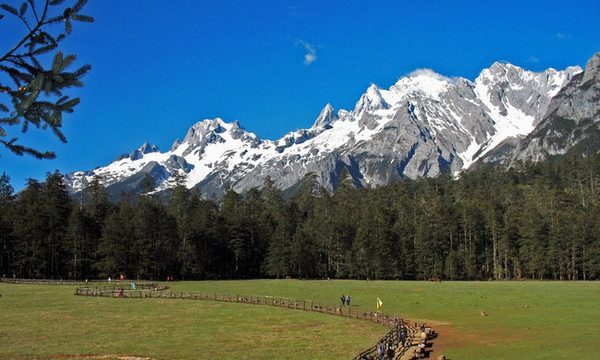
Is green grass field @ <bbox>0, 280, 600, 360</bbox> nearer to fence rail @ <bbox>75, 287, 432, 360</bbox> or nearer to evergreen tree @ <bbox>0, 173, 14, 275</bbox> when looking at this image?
fence rail @ <bbox>75, 287, 432, 360</bbox>

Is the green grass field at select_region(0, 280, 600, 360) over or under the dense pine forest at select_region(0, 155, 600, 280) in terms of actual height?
under

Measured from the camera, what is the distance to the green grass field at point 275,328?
3300 cm

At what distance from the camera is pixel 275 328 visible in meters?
44.2

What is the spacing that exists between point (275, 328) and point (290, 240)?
83097 mm

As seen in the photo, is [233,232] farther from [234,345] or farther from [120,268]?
[234,345]

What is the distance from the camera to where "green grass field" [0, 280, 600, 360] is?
33000 millimetres

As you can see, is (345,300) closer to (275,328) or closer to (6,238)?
(275,328)

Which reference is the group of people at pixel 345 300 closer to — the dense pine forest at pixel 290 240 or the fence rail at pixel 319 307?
the fence rail at pixel 319 307

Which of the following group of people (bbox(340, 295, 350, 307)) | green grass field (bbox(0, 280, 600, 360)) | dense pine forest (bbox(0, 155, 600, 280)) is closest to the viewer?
green grass field (bbox(0, 280, 600, 360))

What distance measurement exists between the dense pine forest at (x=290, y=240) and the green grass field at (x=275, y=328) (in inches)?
1668

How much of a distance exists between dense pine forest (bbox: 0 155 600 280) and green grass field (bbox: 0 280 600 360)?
139ft

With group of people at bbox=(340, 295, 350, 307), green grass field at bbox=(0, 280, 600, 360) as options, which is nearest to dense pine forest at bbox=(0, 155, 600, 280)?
green grass field at bbox=(0, 280, 600, 360)

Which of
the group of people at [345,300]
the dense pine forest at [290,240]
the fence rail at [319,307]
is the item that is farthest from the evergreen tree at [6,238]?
the group of people at [345,300]

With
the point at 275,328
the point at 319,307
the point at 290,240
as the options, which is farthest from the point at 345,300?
the point at 290,240
